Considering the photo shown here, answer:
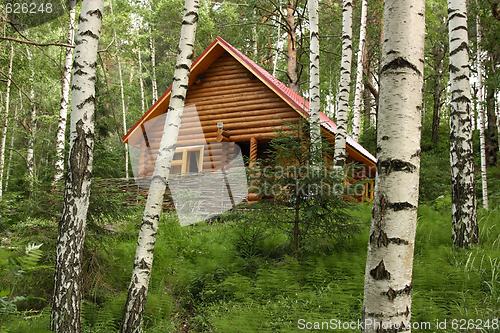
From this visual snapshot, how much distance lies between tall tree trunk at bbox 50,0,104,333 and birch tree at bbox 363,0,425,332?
123 inches

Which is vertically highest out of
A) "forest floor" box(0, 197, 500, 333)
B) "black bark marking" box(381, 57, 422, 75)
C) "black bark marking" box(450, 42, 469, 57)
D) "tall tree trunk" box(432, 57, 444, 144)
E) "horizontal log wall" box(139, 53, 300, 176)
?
"tall tree trunk" box(432, 57, 444, 144)

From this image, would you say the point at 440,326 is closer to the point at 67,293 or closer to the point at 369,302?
the point at 369,302

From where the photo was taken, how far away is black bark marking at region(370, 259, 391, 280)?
204cm

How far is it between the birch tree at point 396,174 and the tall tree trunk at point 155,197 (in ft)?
8.93

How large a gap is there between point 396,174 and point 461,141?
12.6ft

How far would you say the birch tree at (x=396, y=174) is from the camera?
203 cm

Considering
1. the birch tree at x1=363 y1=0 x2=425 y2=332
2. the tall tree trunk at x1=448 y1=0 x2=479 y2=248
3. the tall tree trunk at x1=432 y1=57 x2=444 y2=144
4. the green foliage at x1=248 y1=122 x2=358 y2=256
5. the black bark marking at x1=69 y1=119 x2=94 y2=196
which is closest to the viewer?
the birch tree at x1=363 y1=0 x2=425 y2=332

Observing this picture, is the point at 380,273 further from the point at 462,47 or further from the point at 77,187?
the point at 462,47

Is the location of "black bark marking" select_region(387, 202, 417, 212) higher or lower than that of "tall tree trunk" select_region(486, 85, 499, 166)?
lower

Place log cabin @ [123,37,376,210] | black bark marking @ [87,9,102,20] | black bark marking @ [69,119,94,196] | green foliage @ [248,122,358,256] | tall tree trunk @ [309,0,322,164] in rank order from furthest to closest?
1. log cabin @ [123,37,376,210]
2. tall tree trunk @ [309,0,322,164]
3. green foliage @ [248,122,358,256]
4. black bark marking @ [87,9,102,20]
5. black bark marking @ [69,119,94,196]

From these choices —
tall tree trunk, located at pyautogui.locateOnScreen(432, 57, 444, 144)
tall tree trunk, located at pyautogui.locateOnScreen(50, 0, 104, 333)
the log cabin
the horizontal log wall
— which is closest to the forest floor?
tall tree trunk, located at pyautogui.locateOnScreen(50, 0, 104, 333)

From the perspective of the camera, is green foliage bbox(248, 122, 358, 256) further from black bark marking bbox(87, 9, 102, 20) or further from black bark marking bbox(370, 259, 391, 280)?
black bark marking bbox(87, 9, 102, 20)

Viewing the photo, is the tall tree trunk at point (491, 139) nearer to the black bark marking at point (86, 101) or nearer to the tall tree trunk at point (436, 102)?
the tall tree trunk at point (436, 102)

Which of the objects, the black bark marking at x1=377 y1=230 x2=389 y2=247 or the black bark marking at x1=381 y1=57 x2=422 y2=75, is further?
the black bark marking at x1=381 y1=57 x2=422 y2=75
